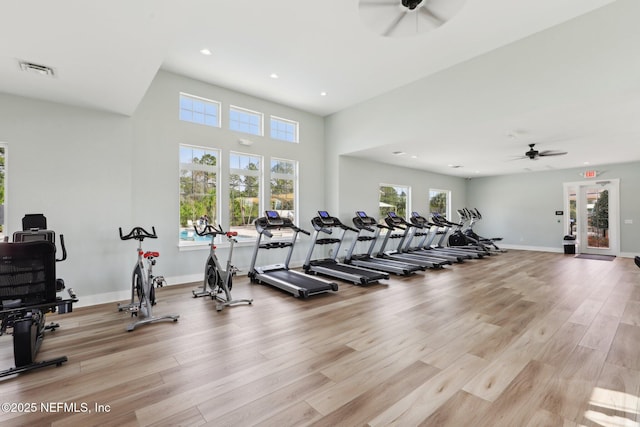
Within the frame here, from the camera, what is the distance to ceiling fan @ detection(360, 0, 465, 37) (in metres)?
2.88

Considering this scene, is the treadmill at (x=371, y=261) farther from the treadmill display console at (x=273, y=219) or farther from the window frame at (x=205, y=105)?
the window frame at (x=205, y=105)

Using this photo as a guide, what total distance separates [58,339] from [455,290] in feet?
17.6

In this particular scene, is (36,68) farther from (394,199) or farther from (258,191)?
(394,199)

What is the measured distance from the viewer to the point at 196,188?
5848 millimetres

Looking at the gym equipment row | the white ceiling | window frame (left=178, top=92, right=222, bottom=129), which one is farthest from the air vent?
window frame (left=178, top=92, right=222, bottom=129)

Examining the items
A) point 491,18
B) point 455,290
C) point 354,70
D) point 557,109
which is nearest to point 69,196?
point 354,70

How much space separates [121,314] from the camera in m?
3.87

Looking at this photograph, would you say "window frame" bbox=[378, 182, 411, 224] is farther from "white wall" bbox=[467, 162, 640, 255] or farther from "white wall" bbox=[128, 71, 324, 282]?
"white wall" bbox=[467, 162, 640, 255]

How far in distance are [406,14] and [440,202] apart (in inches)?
368

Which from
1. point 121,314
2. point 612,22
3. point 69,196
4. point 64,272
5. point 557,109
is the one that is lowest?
point 121,314

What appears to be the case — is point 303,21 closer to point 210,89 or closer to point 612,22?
point 210,89

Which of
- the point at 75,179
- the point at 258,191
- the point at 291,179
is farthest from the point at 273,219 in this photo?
the point at 75,179

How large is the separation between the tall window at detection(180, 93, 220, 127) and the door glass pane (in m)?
11.7

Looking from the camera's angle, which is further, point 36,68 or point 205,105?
point 205,105
